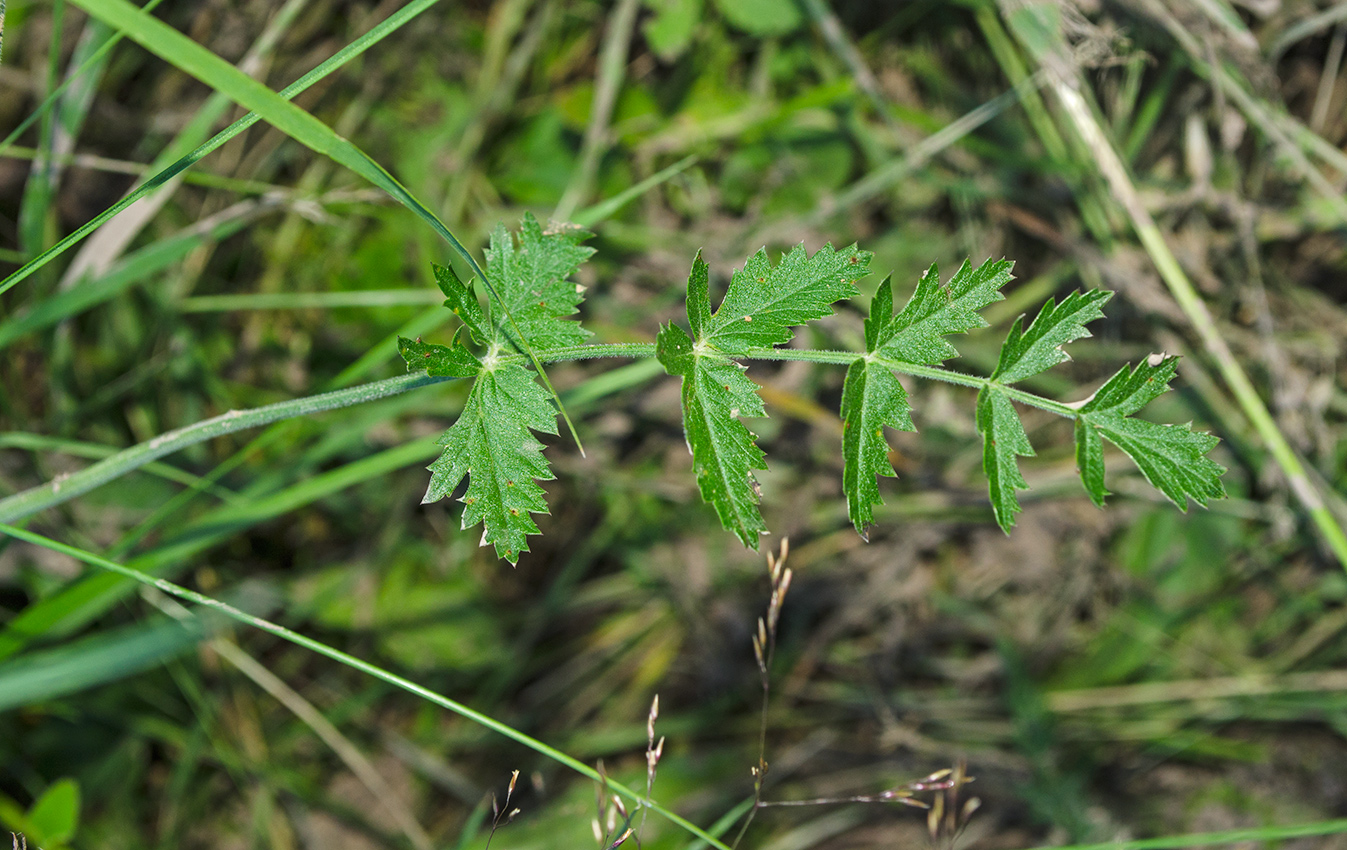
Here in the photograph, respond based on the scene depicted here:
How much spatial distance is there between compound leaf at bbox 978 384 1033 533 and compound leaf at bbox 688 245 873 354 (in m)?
0.27

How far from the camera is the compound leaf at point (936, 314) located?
47.3 inches

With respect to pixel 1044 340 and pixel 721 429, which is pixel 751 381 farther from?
pixel 1044 340

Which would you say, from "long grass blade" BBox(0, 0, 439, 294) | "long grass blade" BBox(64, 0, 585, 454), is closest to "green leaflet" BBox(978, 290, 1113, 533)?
"long grass blade" BBox(64, 0, 585, 454)

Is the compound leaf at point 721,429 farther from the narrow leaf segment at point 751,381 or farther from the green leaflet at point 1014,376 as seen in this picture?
the green leaflet at point 1014,376

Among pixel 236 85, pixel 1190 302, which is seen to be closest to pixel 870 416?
pixel 236 85

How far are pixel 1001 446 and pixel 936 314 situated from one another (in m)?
0.22

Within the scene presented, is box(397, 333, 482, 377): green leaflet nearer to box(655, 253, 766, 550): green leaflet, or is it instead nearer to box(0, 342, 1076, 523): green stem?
box(0, 342, 1076, 523): green stem

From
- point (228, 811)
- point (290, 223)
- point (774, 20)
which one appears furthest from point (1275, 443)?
point (228, 811)

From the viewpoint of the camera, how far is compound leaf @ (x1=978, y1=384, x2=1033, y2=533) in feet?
4.01

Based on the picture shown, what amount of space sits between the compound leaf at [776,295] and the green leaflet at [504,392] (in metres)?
0.21

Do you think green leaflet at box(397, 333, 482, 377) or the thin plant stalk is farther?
the thin plant stalk

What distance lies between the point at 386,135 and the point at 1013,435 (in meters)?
2.16

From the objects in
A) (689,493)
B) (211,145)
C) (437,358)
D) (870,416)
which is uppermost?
(211,145)

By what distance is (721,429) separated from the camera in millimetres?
1189
